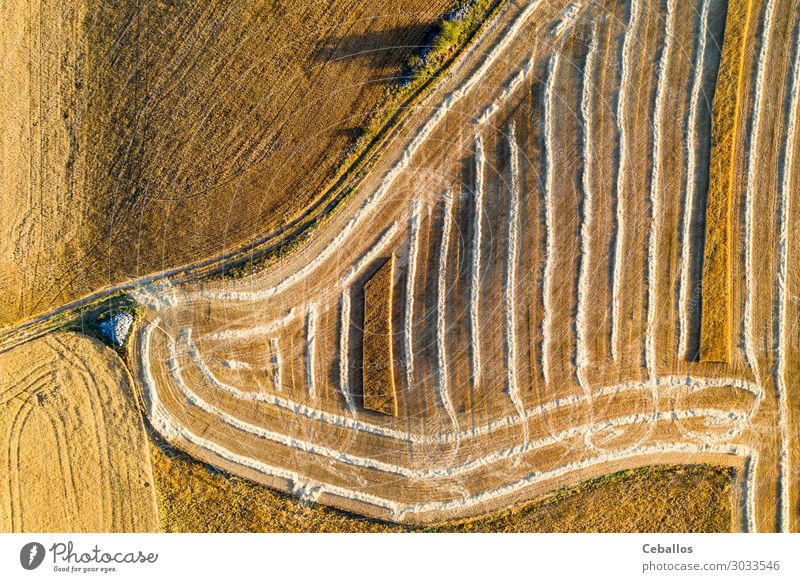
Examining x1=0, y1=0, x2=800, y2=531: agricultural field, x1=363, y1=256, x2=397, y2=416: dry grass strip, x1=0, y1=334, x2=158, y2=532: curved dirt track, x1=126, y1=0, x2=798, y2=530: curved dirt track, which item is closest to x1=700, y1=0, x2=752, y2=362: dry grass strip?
x1=0, y1=0, x2=800, y2=531: agricultural field

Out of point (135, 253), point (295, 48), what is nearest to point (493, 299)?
point (295, 48)

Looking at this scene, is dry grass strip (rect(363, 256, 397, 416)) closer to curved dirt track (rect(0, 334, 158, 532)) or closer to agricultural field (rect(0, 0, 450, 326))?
agricultural field (rect(0, 0, 450, 326))

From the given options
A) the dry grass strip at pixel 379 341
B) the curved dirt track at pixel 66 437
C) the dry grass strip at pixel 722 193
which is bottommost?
the curved dirt track at pixel 66 437

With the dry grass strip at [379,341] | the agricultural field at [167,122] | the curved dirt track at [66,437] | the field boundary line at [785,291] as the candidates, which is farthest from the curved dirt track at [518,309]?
the agricultural field at [167,122]

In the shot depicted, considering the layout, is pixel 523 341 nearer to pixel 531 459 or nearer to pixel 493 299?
pixel 493 299

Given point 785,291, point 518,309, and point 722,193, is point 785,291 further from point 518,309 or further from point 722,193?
point 518,309

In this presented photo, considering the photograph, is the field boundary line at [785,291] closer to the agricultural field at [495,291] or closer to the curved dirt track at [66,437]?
the agricultural field at [495,291]
